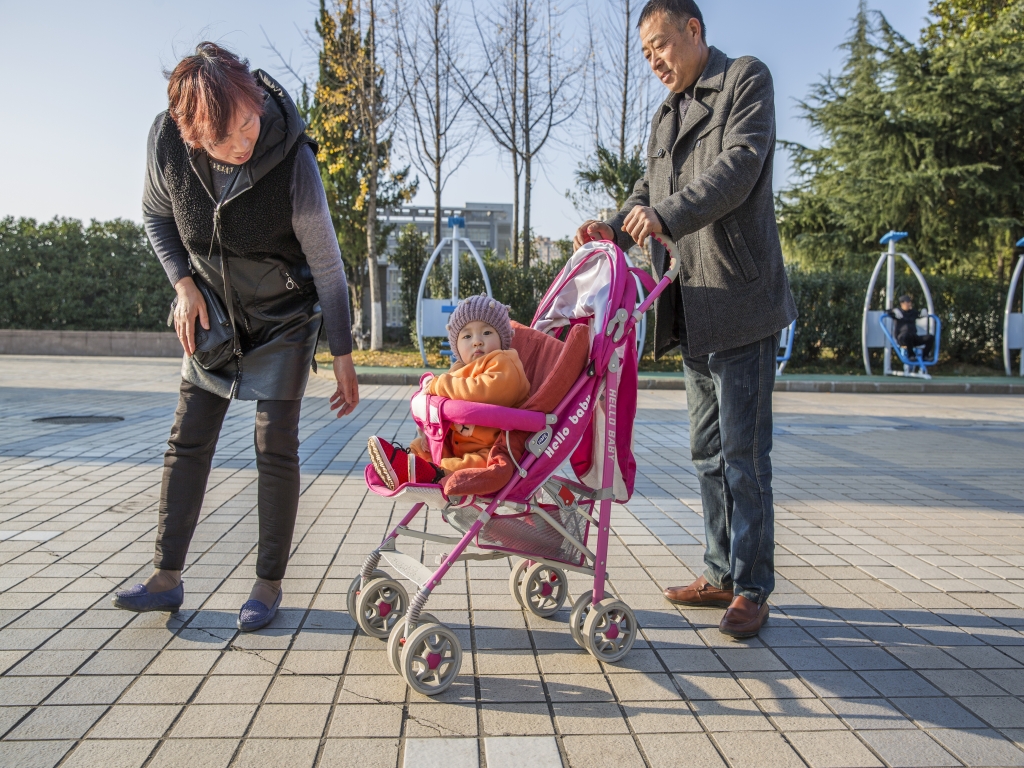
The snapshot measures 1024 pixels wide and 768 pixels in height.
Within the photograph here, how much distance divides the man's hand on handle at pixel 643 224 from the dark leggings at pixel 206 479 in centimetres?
141

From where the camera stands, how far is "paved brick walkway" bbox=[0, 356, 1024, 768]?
7.34ft

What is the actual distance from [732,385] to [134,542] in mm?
2961

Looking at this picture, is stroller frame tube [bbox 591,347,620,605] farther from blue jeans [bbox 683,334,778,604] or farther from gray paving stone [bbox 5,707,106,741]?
gray paving stone [bbox 5,707,106,741]

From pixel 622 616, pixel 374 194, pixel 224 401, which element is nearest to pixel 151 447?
pixel 224 401

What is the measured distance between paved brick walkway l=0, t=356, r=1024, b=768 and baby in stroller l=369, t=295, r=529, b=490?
68 centimetres

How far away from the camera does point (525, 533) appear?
2854 mm

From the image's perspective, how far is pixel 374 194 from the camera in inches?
691

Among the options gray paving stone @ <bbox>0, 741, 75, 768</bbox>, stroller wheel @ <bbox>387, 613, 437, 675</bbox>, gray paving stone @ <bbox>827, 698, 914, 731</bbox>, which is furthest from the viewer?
stroller wheel @ <bbox>387, 613, 437, 675</bbox>

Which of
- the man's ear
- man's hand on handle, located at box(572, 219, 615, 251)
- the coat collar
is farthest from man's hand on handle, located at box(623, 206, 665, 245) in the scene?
the man's ear

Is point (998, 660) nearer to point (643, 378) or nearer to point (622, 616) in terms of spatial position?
point (622, 616)

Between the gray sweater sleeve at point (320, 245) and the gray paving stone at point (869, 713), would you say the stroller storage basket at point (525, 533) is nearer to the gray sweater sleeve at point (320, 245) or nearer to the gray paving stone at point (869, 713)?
the gray sweater sleeve at point (320, 245)

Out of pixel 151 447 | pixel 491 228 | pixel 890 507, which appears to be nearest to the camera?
pixel 890 507

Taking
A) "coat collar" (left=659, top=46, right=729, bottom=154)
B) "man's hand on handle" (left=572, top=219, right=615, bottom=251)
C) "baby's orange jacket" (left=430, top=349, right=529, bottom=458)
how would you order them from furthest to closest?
"man's hand on handle" (left=572, top=219, right=615, bottom=251) → "coat collar" (left=659, top=46, right=729, bottom=154) → "baby's orange jacket" (left=430, top=349, right=529, bottom=458)

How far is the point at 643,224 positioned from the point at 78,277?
65.3ft
